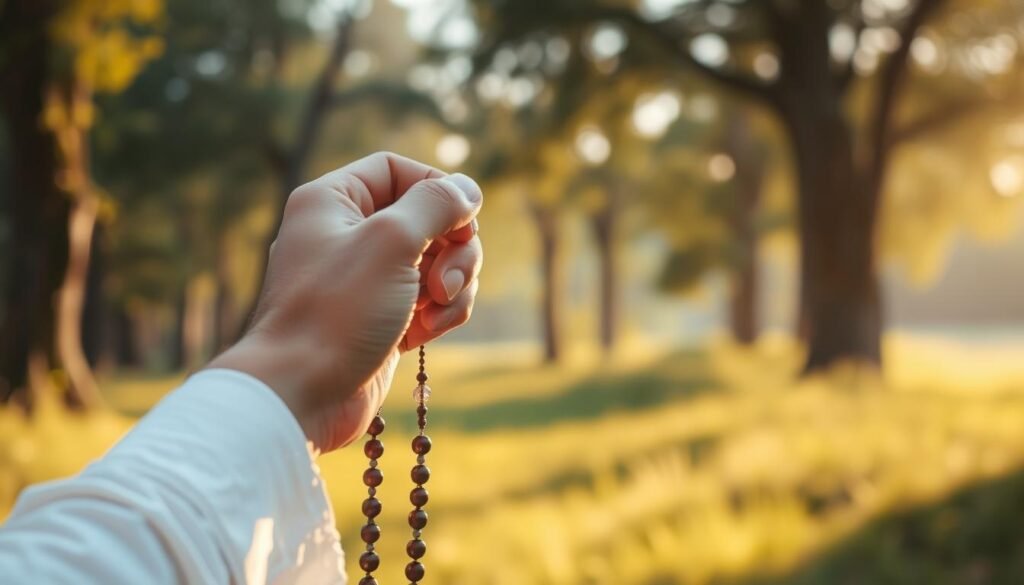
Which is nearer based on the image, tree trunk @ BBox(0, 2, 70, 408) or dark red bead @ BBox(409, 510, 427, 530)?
dark red bead @ BBox(409, 510, 427, 530)

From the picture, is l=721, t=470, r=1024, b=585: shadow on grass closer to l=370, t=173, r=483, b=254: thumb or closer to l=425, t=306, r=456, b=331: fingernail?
l=425, t=306, r=456, b=331: fingernail

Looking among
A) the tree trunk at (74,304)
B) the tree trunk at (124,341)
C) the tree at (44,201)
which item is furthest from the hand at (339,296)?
the tree trunk at (124,341)

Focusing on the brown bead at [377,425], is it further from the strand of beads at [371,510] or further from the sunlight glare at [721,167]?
the sunlight glare at [721,167]

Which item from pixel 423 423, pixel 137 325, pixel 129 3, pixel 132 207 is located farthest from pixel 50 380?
pixel 137 325

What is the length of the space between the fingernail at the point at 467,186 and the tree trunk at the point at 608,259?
76.2ft

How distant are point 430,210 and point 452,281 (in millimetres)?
143

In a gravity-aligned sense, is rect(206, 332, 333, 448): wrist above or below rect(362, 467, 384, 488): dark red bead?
above

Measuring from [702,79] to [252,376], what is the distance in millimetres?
13725

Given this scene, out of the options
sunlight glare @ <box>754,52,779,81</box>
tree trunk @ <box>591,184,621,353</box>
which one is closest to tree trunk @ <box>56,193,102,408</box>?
sunlight glare @ <box>754,52,779,81</box>

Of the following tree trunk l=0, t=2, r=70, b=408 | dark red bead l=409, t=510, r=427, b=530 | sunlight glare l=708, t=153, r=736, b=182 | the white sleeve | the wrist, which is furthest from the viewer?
sunlight glare l=708, t=153, r=736, b=182

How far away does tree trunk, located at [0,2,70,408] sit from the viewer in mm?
8914

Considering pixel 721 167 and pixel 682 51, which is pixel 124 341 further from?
pixel 682 51

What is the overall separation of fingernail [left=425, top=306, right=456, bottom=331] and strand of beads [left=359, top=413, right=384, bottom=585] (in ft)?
0.53

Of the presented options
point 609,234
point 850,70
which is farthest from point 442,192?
point 609,234
